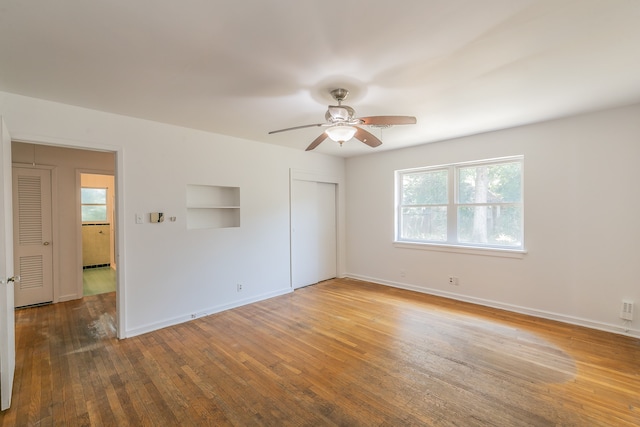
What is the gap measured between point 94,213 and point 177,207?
5275mm

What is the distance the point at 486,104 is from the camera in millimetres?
2951

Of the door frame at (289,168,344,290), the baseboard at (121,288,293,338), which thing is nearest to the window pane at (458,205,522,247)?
the door frame at (289,168,344,290)

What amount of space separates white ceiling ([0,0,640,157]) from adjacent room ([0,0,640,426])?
19 millimetres

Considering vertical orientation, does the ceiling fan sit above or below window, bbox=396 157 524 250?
above

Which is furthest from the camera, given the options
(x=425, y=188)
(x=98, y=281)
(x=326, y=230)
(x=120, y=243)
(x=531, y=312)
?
(x=98, y=281)

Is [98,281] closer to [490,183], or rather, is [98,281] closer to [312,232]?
[312,232]

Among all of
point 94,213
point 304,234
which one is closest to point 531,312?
point 304,234

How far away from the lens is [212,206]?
3.96 m

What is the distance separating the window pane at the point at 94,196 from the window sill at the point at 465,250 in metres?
7.27

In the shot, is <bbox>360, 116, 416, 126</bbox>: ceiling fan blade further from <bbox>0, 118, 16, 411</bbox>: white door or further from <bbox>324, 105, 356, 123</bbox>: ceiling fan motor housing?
<bbox>0, 118, 16, 411</bbox>: white door

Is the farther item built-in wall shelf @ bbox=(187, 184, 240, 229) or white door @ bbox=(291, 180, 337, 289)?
white door @ bbox=(291, 180, 337, 289)

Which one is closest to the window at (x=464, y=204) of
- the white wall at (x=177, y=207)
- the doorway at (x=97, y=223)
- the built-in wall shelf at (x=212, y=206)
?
the white wall at (x=177, y=207)

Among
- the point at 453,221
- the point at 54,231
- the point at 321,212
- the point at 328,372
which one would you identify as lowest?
the point at 328,372

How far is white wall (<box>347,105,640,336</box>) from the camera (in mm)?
3102
